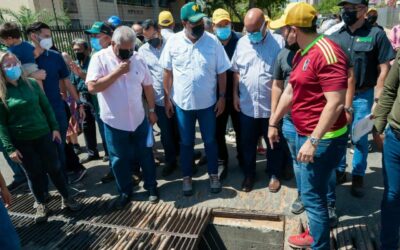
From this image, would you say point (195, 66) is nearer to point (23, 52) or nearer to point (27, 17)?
point (23, 52)

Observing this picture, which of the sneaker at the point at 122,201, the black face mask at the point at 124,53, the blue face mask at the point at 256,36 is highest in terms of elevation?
the blue face mask at the point at 256,36

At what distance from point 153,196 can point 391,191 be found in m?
2.48

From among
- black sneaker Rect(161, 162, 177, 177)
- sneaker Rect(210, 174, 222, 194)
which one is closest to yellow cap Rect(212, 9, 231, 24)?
sneaker Rect(210, 174, 222, 194)

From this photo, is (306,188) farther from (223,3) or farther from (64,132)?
(223,3)

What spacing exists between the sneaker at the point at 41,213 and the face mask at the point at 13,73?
1.46 m

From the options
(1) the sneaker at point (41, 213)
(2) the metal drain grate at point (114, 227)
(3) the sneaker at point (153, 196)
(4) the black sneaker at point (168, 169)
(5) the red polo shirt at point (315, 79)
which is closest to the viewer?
(5) the red polo shirt at point (315, 79)

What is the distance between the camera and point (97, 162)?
5.07 meters

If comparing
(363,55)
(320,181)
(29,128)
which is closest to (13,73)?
(29,128)

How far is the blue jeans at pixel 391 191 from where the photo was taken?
2.27 m

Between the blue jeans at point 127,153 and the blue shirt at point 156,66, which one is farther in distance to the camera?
the blue shirt at point 156,66

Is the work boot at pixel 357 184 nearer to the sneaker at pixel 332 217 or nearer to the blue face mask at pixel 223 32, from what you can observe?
the sneaker at pixel 332 217

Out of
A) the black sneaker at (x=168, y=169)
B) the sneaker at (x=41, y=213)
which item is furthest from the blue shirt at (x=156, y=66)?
the sneaker at (x=41, y=213)

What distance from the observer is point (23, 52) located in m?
3.63

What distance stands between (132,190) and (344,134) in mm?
2616
